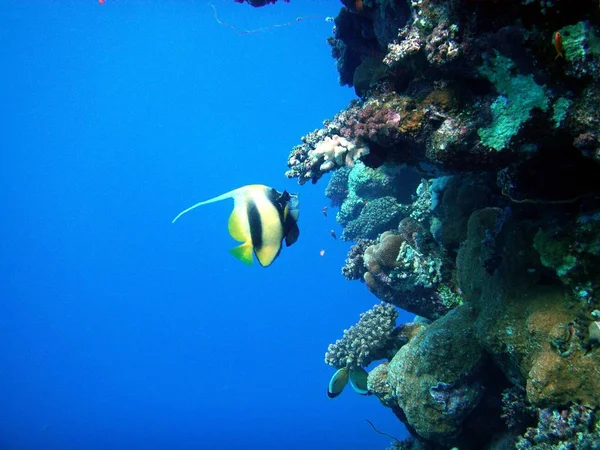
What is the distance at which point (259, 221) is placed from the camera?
2.41m

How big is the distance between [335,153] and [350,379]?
15.6ft

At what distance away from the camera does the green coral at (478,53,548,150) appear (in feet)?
9.18

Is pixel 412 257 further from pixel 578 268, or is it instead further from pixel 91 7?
pixel 91 7

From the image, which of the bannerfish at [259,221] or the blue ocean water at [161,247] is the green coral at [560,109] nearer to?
the bannerfish at [259,221]

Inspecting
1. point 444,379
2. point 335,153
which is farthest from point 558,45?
point 444,379

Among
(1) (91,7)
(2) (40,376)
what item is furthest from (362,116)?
(2) (40,376)

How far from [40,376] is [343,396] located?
66927 millimetres

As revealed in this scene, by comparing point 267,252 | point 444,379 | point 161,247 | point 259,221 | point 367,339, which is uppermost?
point 161,247

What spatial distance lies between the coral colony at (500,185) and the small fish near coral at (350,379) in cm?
121

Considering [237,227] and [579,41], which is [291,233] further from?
[579,41]

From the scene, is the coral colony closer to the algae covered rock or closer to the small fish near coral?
the algae covered rock

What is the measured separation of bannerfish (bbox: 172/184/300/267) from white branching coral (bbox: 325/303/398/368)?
4.95 meters

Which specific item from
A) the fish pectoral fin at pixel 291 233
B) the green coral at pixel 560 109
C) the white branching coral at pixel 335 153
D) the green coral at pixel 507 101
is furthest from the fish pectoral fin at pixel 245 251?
the green coral at pixel 560 109

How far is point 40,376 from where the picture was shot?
7919 centimetres
